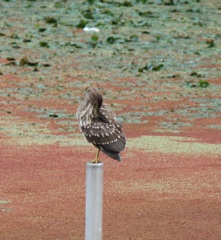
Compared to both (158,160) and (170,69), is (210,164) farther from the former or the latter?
(170,69)

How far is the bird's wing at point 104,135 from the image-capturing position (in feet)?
27.2

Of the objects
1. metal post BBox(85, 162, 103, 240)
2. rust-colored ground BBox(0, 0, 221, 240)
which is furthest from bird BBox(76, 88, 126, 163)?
rust-colored ground BBox(0, 0, 221, 240)

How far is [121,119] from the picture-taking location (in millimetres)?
15539

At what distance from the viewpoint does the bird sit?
8242mm

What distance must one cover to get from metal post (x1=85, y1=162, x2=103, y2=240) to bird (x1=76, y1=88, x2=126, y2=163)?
86cm

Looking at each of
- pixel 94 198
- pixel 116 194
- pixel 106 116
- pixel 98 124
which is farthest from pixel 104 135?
pixel 116 194

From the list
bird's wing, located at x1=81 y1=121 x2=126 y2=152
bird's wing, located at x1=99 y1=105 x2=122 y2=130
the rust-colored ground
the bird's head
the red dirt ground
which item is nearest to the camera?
the bird's head

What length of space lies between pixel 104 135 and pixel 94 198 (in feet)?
3.58

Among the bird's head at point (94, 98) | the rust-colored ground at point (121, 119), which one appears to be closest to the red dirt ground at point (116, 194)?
the rust-colored ground at point (121, 119)

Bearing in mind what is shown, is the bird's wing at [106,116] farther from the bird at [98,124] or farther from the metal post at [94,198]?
the metal post at [94,198]

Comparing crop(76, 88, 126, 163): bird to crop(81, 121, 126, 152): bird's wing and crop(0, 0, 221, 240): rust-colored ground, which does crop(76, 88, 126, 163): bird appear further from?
crop(0, 0, 221, 240): rust-colored ground

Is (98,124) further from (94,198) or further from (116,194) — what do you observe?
(116,194)

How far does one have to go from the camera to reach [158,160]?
12.6 metres

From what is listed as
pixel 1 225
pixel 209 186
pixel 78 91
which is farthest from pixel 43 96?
pixel 1 225
